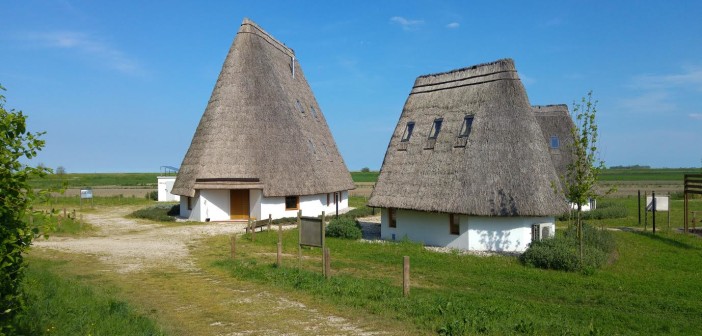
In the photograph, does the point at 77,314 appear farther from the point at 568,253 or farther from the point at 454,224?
the point at 454,224

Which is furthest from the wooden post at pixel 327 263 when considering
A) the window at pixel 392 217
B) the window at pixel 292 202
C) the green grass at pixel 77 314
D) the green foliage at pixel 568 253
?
the window at pixel 292 202

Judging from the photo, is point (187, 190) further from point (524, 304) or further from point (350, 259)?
point (524, 304)

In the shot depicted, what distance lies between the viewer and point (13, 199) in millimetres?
6254

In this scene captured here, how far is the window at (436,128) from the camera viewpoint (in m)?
25.2

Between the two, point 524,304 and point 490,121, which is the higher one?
point 490,121

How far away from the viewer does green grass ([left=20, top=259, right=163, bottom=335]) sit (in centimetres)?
920

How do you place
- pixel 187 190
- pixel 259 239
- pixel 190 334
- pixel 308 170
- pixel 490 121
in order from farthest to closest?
pixel 308 170 → pixel 187 190 → pixel 259 239 → pixel 490 121 → pixel 190 334

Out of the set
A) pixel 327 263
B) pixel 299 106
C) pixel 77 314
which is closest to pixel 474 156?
pixel 327 263

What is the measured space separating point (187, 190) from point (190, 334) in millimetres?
24932

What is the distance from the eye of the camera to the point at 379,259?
19.6m

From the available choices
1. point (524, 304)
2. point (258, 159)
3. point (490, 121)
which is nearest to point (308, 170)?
point (258, 159)

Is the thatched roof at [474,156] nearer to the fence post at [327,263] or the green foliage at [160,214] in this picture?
the fence post at [327,263]

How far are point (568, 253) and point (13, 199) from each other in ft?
53.6

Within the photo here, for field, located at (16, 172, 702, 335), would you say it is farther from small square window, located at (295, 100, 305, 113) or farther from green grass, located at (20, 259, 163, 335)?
small square window, located at (295, 100, 305, 113)
